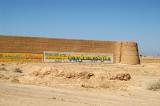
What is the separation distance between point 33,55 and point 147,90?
36.3 m

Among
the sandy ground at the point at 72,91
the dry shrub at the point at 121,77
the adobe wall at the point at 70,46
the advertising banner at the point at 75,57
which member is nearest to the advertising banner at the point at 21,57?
the adobe wall at the point at 70,46

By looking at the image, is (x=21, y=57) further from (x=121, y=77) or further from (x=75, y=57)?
(x=121, y=77)

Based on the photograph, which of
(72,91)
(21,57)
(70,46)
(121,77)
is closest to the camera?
(72,91)

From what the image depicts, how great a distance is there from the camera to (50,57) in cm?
5506

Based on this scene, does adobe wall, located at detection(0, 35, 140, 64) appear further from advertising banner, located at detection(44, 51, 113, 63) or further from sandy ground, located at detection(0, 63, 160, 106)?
sandy ground, located at detection(0, 63, 160, 106)

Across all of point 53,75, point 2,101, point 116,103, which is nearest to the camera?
point 2,101

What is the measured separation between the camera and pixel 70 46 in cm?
5697

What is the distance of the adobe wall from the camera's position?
52812mm

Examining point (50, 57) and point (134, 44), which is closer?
point (50, 57)

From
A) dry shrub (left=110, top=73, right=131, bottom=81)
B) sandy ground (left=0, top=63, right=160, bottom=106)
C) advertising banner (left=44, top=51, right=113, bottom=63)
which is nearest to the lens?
sandy ground (left=0, top=63, right=160, bottom=106)

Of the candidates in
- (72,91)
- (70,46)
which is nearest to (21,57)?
(70,46)

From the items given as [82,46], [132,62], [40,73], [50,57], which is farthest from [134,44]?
[40,73]

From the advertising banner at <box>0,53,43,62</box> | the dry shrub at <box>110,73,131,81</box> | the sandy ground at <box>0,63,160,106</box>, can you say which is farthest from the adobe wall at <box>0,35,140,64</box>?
the dry shrub at <box>110,73,131,81</box>

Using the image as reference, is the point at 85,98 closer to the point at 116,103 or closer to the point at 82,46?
the point at 116,103
